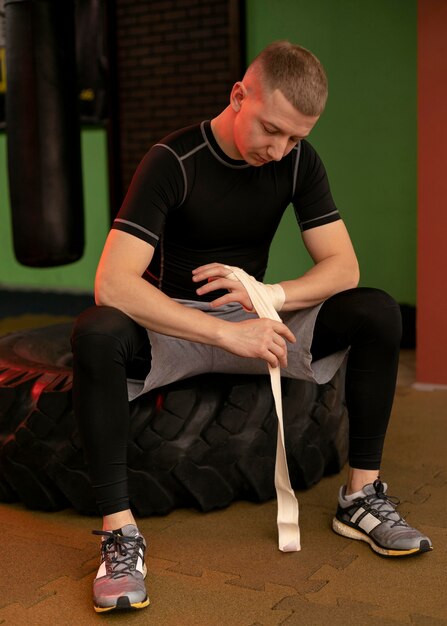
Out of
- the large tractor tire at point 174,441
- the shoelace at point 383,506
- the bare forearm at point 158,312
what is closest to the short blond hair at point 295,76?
the bare forearm at point 158,312

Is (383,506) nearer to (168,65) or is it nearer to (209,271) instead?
(209,271)

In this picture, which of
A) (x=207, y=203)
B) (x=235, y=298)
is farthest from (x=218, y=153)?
(x=235, y=298)

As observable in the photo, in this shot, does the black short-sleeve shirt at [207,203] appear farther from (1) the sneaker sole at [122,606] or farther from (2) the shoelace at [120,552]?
(1) the sneaker sole at [122,606]

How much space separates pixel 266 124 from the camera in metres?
1.87

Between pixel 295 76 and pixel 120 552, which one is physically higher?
pixel 295 76

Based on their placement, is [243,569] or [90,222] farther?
[90,222]

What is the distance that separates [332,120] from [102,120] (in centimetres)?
169

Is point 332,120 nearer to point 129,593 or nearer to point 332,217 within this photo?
point 332,217

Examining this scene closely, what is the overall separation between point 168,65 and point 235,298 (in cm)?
345

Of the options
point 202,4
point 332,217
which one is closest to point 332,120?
point 202,4

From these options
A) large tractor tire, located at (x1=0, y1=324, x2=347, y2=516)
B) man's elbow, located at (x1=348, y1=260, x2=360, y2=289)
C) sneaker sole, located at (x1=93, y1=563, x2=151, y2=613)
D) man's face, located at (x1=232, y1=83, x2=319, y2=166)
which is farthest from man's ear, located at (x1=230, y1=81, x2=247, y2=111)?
sneaker sole, located at (x1=93, y1=563, x2=151, y2=613)

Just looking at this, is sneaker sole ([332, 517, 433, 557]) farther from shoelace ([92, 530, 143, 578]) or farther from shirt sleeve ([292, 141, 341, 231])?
shirt sleeve ([292, 141, 341, 231])

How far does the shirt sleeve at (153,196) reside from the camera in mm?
1924

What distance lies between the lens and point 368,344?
1.97 m
